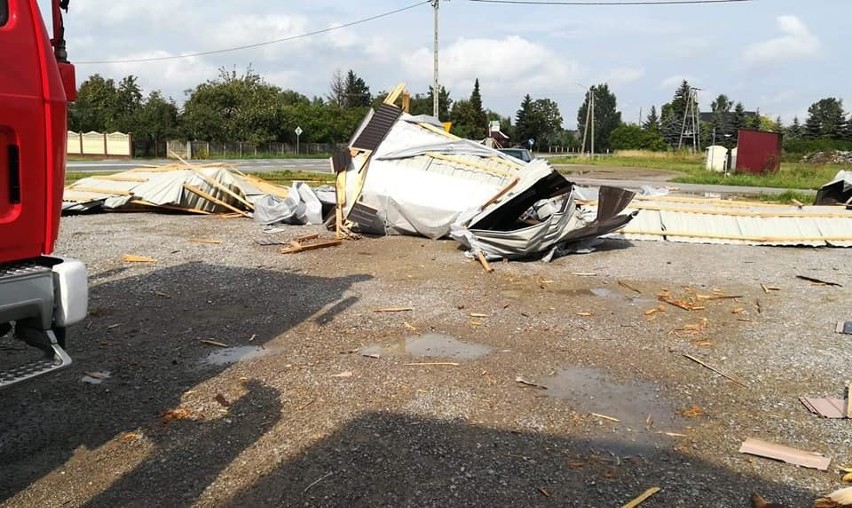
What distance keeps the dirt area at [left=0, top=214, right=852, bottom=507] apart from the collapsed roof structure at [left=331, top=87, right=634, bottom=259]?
1268 millimetres

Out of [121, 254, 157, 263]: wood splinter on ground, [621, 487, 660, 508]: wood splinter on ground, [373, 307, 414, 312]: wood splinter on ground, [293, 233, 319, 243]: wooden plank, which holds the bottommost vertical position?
[621, 487, 660, 508]: wood splinter on ground

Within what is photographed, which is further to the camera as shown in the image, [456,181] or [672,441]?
[456,181]

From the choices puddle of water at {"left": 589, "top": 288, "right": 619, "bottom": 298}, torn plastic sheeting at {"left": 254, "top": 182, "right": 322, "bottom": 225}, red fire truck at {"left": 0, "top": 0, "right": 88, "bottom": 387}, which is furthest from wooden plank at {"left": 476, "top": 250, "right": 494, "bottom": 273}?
red fire truck at {"left": 0, "top": 0, "right": 88, "bottom": 387}

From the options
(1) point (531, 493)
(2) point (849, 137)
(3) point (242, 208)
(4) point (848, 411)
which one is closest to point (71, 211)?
(3) point (242, 208)

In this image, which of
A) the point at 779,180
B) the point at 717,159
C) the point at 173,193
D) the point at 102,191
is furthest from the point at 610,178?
the point at 102,191

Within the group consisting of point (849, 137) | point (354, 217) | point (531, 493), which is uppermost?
point (849, 137)

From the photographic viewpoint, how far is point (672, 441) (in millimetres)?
3936

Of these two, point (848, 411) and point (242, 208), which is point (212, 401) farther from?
point (242, 208)

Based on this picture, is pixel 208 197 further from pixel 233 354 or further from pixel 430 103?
pixel 430 103

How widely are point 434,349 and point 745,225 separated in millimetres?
8950

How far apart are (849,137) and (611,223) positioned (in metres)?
89.3

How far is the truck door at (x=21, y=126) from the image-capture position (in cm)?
286

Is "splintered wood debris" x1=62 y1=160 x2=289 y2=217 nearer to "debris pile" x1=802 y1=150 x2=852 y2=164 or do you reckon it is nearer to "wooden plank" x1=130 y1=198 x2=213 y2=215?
"wooden plank" x1=130 y1=198 x2=213 y2=215

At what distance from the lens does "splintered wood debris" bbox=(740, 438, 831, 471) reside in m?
3.62
